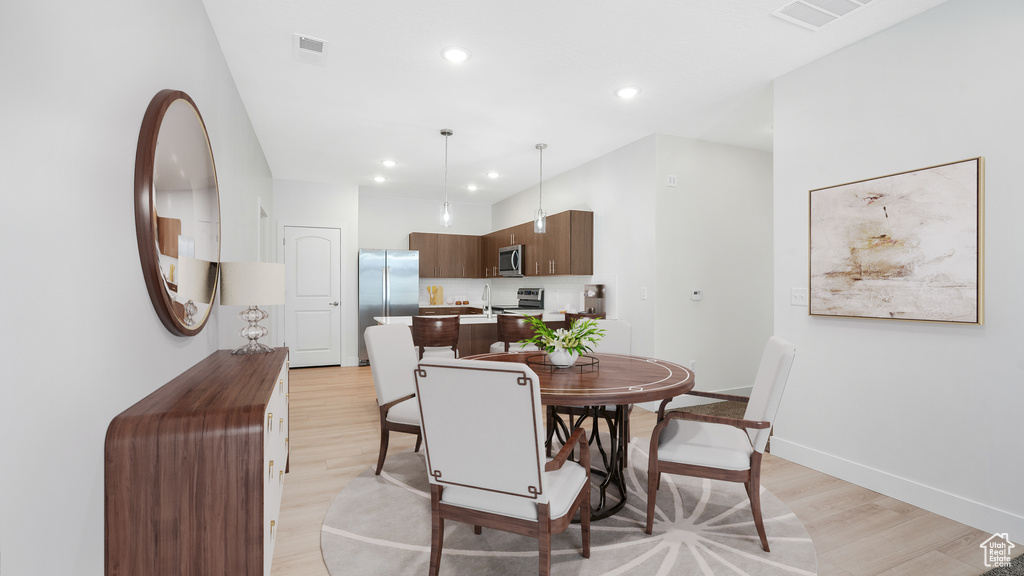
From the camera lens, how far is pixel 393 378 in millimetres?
3059

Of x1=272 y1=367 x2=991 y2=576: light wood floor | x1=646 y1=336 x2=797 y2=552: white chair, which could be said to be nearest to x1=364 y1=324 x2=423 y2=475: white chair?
x1=272 y1=367 x2=991 y2=576: light wood floor

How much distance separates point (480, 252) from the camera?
7.86m

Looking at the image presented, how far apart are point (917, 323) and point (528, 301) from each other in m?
4.57

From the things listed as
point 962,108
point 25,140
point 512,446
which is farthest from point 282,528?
point 962,108

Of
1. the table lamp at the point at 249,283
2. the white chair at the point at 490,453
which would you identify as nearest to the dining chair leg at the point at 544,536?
the white chair at the point at 490,453

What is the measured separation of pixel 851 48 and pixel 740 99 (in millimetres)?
844

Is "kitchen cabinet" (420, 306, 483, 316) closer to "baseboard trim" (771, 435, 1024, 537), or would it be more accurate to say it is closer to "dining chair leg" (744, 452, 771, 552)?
"baseboard trim" (771, 435, 1024, 537)

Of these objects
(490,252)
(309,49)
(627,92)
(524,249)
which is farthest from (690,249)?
(309,49)

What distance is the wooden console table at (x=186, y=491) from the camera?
1.34 metres

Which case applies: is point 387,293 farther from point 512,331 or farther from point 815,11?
point 815,11

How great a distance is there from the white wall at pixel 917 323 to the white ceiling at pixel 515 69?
0.91 ft

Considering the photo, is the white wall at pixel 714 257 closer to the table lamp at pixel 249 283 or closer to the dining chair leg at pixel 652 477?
the dining chair leg at pixel 652 477

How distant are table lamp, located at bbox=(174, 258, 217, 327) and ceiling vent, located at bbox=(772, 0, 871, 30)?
123 inches

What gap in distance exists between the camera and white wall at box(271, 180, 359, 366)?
6.53 metres
